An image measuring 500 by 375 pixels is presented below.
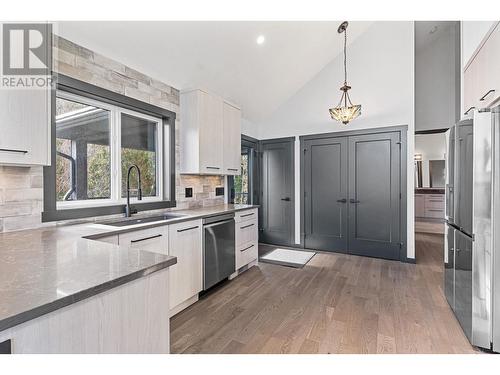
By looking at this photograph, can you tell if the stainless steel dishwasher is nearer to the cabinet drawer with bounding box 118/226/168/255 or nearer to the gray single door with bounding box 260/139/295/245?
the cabinet drawer with bounding box 118/226/168/255

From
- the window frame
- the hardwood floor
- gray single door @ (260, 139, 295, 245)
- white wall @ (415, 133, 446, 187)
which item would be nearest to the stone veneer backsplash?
the window frame

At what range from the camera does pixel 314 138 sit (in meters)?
4.61

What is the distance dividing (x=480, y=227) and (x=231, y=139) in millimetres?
2935

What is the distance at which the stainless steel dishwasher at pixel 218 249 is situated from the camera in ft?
8.89

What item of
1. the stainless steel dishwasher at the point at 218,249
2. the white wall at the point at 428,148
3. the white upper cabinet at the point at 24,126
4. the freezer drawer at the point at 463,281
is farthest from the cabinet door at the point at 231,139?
the white wall at the point at 428,148

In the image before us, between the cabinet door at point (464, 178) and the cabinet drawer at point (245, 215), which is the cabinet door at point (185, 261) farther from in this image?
the cabinet door at point (464, 178)

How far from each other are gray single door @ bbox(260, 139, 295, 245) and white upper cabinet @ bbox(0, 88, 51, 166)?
3851 millimetres

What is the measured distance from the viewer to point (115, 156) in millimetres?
2562

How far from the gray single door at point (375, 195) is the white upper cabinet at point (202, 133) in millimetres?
2299

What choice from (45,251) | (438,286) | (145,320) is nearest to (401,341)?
(438,286)

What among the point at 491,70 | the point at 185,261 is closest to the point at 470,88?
the point at 491,70

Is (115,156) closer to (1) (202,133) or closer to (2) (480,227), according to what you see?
(1) (202,133)
